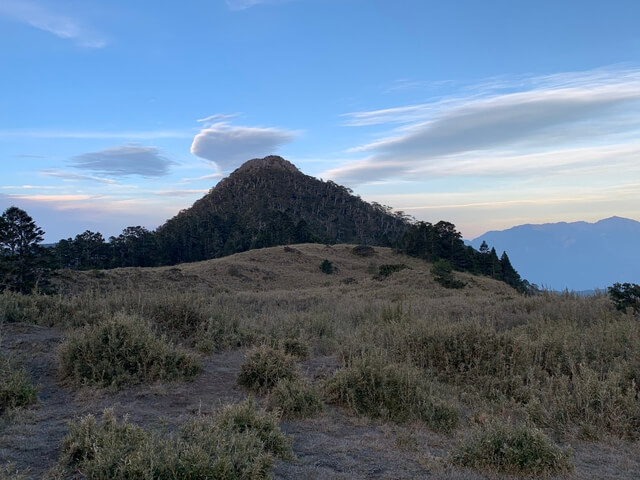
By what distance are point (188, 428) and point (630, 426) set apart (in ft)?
14.3

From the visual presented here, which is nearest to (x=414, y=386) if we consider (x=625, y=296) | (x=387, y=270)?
(x=625, y=296)

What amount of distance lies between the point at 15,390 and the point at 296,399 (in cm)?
294

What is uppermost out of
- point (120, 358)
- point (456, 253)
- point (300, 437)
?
point (456, 253)

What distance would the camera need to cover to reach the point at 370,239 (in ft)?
226

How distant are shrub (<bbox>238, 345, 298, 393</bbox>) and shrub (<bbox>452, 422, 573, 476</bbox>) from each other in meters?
2.50

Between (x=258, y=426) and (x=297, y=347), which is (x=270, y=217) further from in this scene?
(x=258, y=426)

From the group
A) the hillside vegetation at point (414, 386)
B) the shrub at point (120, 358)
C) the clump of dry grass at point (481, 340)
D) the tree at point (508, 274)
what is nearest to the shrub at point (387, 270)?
the tree at point (508, 274)

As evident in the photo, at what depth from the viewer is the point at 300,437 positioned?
4562 millimetres

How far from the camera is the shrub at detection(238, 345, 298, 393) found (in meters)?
5.85

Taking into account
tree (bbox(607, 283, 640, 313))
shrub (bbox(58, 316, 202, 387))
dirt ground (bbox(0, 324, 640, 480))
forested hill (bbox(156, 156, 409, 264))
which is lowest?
dirt ground (bbox(0, 324, 640, 480))

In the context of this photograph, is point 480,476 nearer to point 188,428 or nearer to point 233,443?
point 233,443

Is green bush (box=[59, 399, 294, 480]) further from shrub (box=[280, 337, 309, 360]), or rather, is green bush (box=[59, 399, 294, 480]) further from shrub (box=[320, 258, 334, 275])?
shrub (box=[320, 258, 334, 275])

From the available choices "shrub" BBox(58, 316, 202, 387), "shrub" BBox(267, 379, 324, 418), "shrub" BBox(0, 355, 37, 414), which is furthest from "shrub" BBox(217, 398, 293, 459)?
"shrub" BBox(0, 355, 37, 414)

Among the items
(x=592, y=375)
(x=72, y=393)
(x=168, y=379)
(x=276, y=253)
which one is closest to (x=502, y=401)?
(x=592, y=375)
